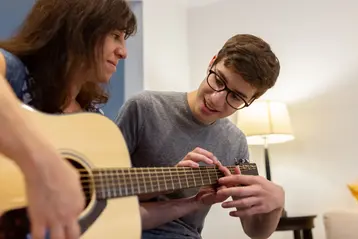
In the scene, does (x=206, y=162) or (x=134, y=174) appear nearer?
(x=134, y=174)

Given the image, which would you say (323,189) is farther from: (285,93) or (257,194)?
(257,194)

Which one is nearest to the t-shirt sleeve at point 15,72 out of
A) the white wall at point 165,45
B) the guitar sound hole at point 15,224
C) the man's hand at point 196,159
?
the guitar sound hole at point 15,224

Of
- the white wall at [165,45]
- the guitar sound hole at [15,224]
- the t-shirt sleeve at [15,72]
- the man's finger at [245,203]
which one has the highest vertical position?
the white wall at [165,45]

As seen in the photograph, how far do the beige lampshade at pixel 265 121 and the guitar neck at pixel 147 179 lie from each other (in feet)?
3.36

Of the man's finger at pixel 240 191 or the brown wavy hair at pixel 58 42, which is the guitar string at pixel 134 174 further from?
the brown wavy hair at pixel 58 42

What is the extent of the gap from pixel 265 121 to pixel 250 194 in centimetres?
106

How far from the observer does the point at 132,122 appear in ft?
3.93

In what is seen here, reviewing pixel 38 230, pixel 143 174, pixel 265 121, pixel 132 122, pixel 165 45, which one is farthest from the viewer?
pixel 165 45

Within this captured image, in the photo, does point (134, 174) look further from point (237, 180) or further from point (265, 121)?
point (265, 121)

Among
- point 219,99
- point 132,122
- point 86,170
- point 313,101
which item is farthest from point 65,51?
point 313,101

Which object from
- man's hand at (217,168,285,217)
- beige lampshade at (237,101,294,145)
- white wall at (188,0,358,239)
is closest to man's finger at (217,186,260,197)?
man's hand at (217,168,285,217)

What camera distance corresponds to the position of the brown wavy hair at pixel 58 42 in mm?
838

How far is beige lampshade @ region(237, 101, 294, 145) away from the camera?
209 centimetres

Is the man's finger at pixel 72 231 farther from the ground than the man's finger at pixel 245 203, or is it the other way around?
the man's finger at pixel 72 231
